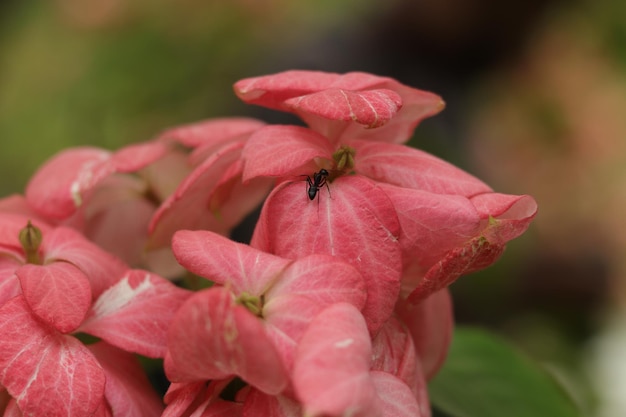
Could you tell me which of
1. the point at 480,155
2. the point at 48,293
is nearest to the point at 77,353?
the point at 48,293

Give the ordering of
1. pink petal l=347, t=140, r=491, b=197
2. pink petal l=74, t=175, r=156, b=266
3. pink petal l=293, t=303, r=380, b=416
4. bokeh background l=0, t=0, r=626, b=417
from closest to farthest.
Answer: pink petal l=293, t=303, r=380, b=416
pink petal l=347, t=140, r=491, b=197
pink petal l=74, t=175, r=156, b=266
bokeh background l=0, t=0, r=626, b=417

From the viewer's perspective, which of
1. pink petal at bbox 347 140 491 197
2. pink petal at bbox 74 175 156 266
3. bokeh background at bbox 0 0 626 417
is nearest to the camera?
pink petal at bbox 347 140 491 197

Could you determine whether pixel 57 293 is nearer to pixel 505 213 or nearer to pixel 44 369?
pixel 44 369

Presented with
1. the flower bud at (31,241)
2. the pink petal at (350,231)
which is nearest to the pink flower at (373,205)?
the pink petal at (350,231)

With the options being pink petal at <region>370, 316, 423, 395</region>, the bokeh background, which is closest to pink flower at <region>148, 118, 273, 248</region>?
pink petal at <region>370, 316, 423, 395</region>

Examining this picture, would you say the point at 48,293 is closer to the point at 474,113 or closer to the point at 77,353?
the point at 77,353

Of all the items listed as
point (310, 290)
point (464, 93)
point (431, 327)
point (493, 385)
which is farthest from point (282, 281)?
point (464, 93)

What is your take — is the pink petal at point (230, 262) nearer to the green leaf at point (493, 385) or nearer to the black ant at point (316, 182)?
the black ant at point (316, 182)

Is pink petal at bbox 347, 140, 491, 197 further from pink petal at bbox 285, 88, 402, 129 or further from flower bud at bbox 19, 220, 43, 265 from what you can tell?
flower bud at bbox 19, 220, 43, 265
